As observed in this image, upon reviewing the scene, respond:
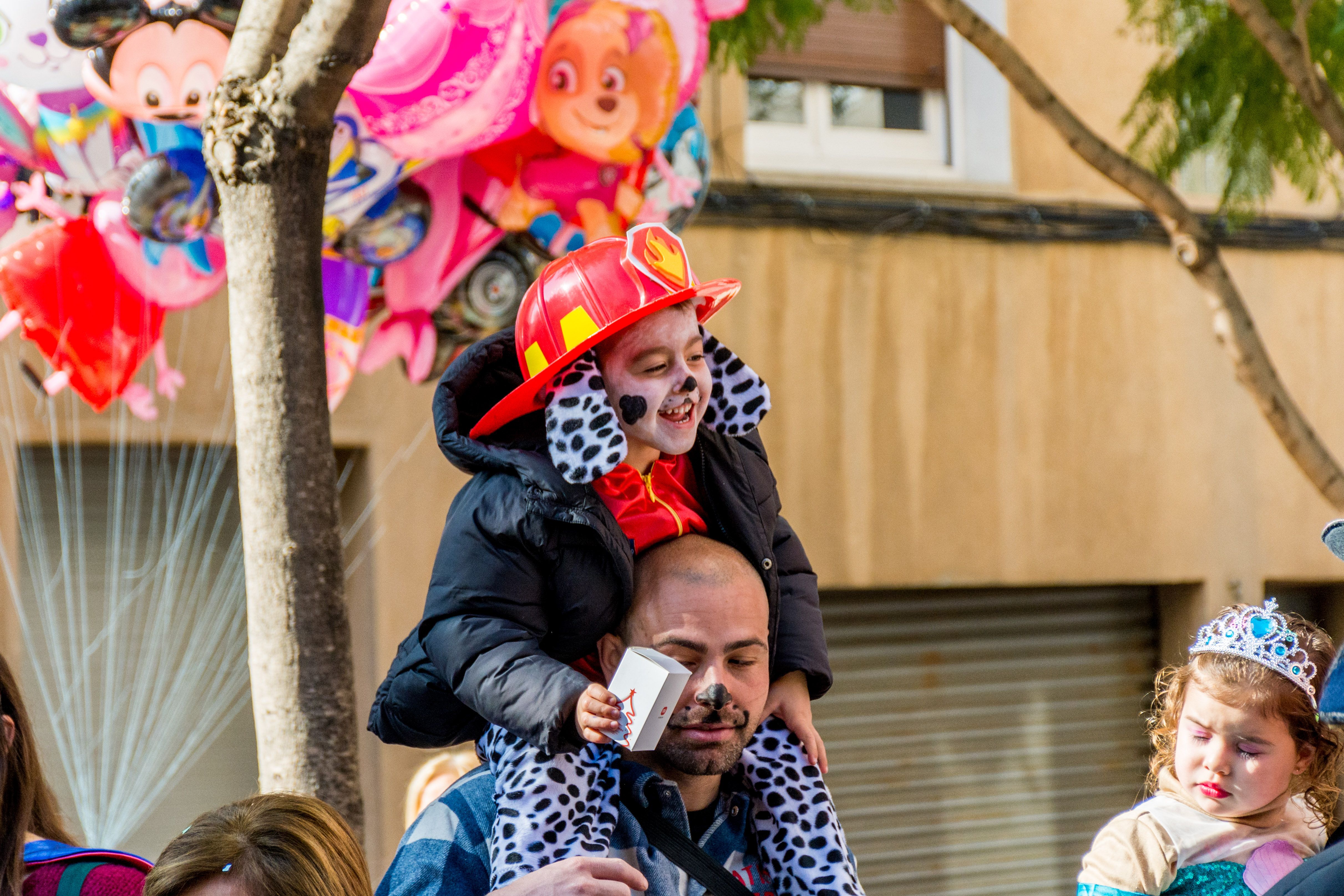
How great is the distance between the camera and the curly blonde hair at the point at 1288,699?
9.11 ft

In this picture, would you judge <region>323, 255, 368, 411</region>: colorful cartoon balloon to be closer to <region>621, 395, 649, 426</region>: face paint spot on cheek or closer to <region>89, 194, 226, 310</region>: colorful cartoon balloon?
<region>89, 194, 226, 310</region>: colorful cartoon balloon

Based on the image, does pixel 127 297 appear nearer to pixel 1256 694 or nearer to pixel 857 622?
pixel 1256 694

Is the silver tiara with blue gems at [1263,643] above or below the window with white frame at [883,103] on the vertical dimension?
below

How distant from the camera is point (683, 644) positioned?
93.7 inches

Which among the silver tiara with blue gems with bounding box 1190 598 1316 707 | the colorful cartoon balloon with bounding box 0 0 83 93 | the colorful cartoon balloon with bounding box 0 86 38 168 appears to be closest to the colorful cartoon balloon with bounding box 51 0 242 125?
the colorful cartoon balloon with bounding box 0 0 83 93

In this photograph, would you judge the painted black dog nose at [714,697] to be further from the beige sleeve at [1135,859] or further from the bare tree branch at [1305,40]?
the bare tree branch at [1305,40]

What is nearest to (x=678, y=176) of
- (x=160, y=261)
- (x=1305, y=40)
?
(x=160, y=261)

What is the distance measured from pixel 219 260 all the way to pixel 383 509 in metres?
2.88

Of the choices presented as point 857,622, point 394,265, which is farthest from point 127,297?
point 857,622

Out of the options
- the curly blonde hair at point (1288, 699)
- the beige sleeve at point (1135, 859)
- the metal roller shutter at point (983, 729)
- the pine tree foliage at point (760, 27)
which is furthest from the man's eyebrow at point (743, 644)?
the metal roller shutter at point (983, 729)

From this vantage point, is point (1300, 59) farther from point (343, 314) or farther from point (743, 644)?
point (743, 644)

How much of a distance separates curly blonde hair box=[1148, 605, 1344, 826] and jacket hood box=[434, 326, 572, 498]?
48.0 inches

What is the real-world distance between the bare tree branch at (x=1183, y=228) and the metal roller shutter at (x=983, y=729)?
290cm

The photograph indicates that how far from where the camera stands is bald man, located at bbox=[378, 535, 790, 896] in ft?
7.73
